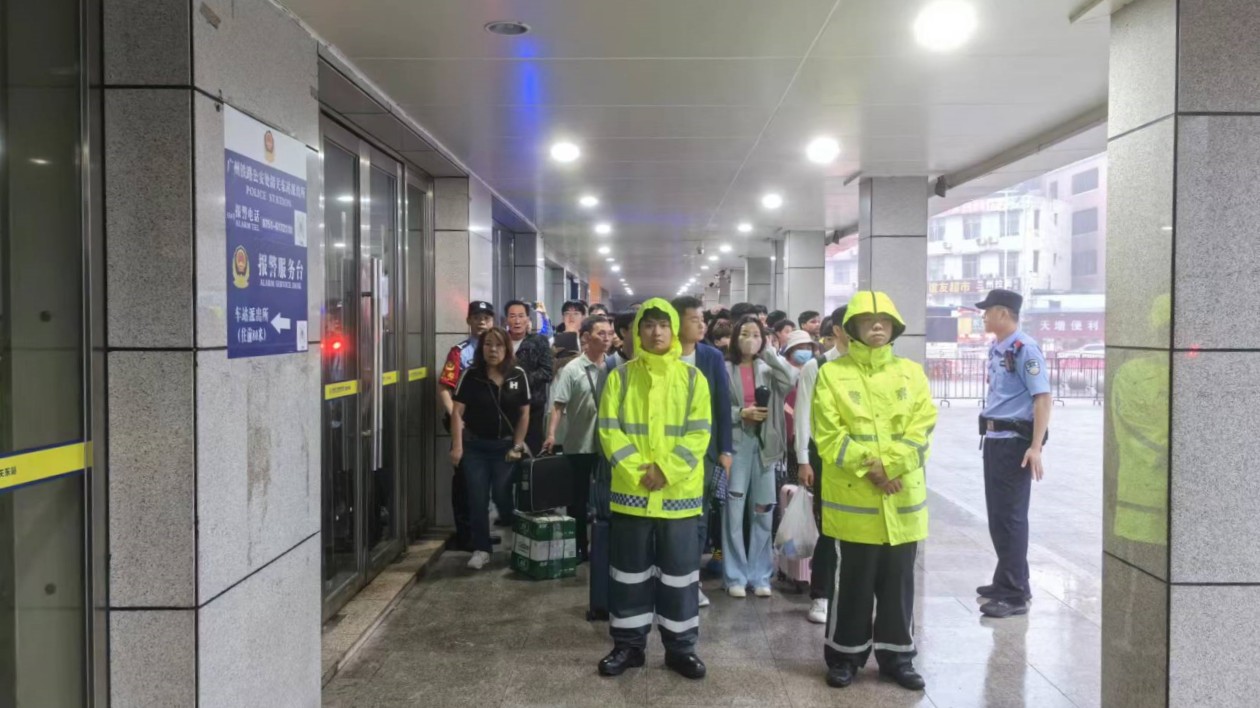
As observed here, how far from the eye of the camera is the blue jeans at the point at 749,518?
18.4 ft

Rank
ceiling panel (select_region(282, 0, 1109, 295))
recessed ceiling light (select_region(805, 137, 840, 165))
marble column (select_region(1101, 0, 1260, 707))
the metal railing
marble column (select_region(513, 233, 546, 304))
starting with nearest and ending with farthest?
marble column (select_region(1101, 0, 1260, 707)), ceiling panel (select_region(282, 0, 1109, 295)), recessed ceiling light (select_region(805, 137, 840, 165)), marble column (select_region(513, 233, 546, 304)), the metal railing

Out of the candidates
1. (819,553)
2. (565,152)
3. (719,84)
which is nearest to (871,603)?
(819,553)

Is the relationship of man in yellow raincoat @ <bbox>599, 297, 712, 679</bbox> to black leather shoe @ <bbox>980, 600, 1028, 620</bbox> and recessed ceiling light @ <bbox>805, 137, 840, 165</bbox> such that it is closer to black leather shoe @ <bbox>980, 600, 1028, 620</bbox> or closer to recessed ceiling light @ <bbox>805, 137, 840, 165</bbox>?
black leather shoe @ <bbox>980, 600, 1028, 620</bbox>

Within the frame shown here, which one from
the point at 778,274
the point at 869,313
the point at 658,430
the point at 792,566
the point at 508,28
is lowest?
the point at 792,566

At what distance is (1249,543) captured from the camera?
317 centimetres

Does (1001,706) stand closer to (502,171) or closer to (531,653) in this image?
(531,653)

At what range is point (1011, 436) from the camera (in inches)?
214

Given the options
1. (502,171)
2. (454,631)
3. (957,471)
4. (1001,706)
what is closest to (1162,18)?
(1001,706)

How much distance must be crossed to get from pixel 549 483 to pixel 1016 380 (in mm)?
3020

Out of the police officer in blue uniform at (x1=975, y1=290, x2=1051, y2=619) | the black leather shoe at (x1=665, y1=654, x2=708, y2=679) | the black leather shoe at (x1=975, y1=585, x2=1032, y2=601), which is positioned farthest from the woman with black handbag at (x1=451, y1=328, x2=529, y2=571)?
the black leather shoe at (x1=975, y1=585, x2=1032, y2=601)

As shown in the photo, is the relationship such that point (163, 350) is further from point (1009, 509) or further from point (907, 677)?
point (1009, 509)

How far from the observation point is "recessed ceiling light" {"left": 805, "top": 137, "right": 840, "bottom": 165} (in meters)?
6.62

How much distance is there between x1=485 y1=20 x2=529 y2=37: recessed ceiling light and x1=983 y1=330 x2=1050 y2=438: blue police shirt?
140 inches

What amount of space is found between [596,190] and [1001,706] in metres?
6.45
